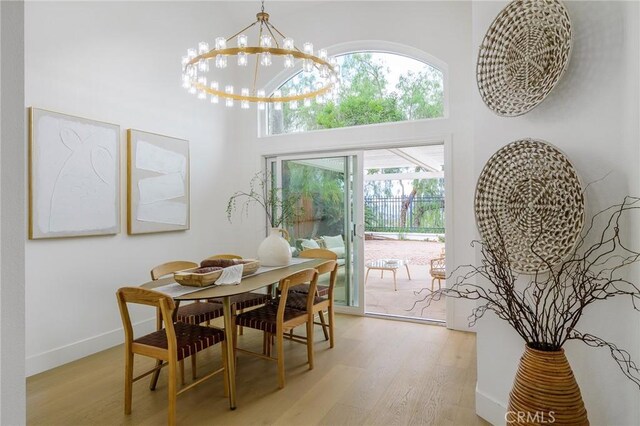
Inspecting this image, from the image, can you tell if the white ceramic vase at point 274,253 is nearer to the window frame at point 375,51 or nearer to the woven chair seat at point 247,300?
the woven chair seat at point 247,300

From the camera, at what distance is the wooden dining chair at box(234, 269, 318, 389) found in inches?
101

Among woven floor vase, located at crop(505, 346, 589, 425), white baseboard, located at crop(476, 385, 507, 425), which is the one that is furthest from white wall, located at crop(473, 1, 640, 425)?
white baseboard, located at crop(476, 385, 507, 425)

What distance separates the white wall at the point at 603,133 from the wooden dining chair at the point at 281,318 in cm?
160

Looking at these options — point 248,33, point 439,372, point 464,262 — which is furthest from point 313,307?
point 248,33

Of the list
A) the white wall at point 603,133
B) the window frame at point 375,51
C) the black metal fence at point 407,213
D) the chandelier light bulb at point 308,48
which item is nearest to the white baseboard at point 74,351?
the window frame at point 375,51

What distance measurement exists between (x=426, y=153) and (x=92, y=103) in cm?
568

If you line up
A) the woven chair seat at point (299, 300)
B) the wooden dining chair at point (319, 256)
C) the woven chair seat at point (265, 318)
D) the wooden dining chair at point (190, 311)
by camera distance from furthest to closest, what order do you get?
the wooden dining chair at point (319, 256) < the woven chair seat at point (299, 300) < the wooden dining chair at point (190, 311) < the woven chair seat at point (265, 318)

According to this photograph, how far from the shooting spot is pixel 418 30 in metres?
4.07

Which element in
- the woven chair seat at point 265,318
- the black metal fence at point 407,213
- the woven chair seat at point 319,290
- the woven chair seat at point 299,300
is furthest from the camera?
the black metal fence at point 407,213

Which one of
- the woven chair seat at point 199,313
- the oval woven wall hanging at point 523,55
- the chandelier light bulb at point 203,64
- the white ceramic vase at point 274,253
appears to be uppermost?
the chandelier light bulb at point 203,64

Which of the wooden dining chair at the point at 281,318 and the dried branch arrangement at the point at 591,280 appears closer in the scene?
the dried branch arrangement at the point at 591,280

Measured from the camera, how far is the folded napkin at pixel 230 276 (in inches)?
101

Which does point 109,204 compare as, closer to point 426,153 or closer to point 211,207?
point 211,207

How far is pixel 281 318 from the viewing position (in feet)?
8.59
